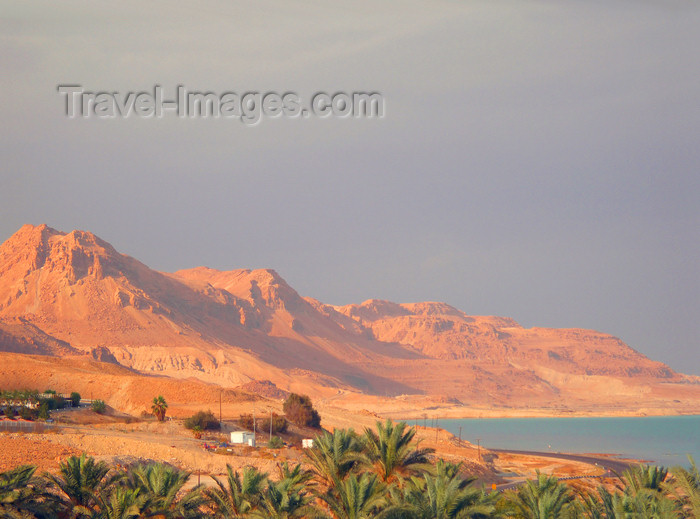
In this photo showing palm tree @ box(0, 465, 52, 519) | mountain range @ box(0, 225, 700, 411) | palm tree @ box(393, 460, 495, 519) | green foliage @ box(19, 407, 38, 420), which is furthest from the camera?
mountain range @ box(0, 225, 700, 411)

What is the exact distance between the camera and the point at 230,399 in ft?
207

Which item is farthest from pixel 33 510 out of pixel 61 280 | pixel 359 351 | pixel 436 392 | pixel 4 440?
pixel 359 351

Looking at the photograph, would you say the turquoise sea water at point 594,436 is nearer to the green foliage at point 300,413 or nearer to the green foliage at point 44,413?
the green foliage at point 300,413

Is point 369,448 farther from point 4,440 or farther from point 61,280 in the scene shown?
point 61,280

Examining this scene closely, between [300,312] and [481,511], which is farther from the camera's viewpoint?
[300,312]

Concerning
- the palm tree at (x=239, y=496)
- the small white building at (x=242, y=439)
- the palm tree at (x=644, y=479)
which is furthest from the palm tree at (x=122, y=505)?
the small white building at (x=242, y=439)

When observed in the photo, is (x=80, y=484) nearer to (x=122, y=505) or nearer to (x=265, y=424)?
(x=122, y=505)

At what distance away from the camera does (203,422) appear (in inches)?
1772

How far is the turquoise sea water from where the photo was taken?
78.9m

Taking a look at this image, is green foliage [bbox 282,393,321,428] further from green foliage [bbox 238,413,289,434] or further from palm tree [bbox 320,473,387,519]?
palm tree [bbox 320,473,387,519]

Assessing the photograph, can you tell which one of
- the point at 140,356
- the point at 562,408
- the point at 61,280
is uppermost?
the point at 61,280

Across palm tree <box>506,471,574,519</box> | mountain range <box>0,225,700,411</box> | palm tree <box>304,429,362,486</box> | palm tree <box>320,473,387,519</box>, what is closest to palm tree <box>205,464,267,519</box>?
palm tree <box>320,473,387,519</box>

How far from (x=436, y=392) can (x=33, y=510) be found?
6050 inches

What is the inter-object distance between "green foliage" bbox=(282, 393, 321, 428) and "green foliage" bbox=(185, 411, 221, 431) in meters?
8.40
